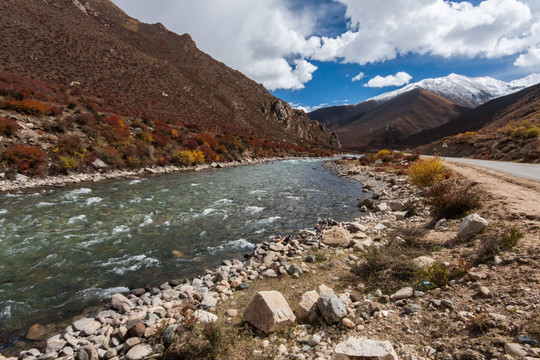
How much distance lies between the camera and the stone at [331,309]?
3.61 m

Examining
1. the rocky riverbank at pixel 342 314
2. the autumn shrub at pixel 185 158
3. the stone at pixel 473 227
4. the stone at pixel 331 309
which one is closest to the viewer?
Answer: the rocky riverbank at pixel 342 314

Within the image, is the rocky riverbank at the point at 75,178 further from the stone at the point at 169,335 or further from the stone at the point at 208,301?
the stone at the point at 169,335

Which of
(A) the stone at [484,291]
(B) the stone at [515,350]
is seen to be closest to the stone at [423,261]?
(A) the stone at [484,291]

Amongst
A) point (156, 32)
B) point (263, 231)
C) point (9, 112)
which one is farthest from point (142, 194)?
point (156, 32)

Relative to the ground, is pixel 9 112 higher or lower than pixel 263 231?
higher

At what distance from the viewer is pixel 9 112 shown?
693 inches

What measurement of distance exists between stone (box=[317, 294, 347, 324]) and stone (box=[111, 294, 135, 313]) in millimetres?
3794

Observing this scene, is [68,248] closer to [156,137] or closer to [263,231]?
[263,231]

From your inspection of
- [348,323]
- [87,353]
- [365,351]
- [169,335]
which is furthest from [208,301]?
[365,351]

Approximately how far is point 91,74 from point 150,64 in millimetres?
22215

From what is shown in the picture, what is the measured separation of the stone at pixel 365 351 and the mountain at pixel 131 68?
34037 millimetres

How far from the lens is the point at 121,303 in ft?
16.0

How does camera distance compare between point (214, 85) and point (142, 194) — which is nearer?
point (142, 194)

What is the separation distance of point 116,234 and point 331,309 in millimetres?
7849
